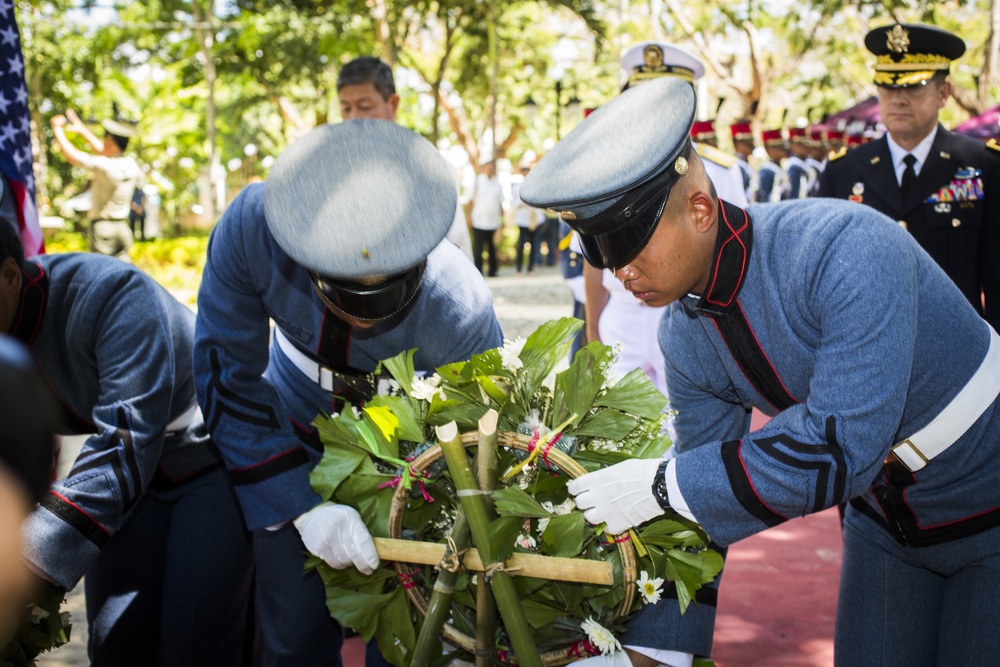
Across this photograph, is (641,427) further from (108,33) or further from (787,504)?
(108,33)

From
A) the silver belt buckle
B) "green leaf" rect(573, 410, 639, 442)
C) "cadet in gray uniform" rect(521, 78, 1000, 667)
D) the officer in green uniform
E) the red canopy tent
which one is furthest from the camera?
the red canopy tent

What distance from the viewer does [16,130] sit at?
4164 millimetres

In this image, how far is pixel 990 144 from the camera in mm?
4445

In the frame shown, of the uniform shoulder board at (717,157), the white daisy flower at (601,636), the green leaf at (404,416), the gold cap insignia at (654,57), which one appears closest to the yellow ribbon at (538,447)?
the green leaf at (404,416)

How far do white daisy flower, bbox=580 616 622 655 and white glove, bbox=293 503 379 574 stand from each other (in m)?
0.53

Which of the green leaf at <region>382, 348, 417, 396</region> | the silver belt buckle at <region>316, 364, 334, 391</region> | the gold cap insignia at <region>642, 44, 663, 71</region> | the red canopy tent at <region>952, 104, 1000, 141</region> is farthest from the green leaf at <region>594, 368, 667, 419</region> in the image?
the red canopy tent at <region>952, 104, 1000, 141</region>

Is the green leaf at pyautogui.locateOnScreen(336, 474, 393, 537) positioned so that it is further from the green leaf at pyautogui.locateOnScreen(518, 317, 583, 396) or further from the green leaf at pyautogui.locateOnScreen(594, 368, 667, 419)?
the green leaf at pyautogui.locateOnScreen(594, 368, 667, 419)

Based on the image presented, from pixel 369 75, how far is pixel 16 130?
5.19 feet

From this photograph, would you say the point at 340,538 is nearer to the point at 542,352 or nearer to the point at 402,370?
the point at 402,370

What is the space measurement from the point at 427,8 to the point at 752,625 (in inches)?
671

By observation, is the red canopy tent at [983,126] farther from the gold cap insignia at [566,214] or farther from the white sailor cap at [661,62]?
the gold cap insignia at [566,214]

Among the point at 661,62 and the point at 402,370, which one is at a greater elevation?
the point at 661,62

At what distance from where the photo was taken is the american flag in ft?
13.1

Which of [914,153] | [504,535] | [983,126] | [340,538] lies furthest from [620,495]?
[983,126]
